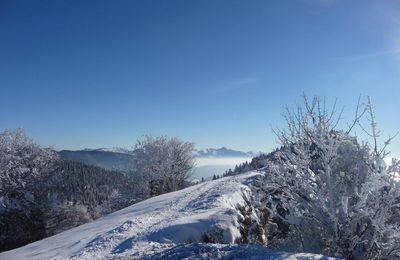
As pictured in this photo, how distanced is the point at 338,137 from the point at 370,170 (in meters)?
1.74

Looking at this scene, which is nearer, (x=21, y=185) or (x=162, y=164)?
(x=21, y=185)

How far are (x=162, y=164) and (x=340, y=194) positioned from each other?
116 ft

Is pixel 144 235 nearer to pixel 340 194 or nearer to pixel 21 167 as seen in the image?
pixel 340 194

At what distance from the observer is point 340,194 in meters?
11.9

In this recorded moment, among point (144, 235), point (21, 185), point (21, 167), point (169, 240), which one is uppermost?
point (21, 167)

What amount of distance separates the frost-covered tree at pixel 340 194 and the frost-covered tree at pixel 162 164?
33.1 meters

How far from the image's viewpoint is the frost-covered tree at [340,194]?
36.9 feet

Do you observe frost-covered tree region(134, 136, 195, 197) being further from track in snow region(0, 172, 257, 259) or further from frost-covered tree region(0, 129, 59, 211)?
track in snow region(0, 172, 257, 259)

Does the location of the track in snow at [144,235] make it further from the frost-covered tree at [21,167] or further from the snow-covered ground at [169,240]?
the frost-covered tree at [21,167]

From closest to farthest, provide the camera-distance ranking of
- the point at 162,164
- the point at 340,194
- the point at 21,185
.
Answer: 1. the point at 340,194
2. the point at 21,185
3. the point at 162,164

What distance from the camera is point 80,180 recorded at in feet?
432

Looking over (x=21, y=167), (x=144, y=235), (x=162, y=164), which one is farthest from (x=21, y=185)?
(x=144, y=235)

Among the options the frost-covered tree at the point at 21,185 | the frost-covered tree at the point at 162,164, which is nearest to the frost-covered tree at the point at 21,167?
the frost-covered tree at the point at 21,185

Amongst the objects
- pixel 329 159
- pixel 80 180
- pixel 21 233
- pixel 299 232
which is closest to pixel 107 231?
pixel 299 232
